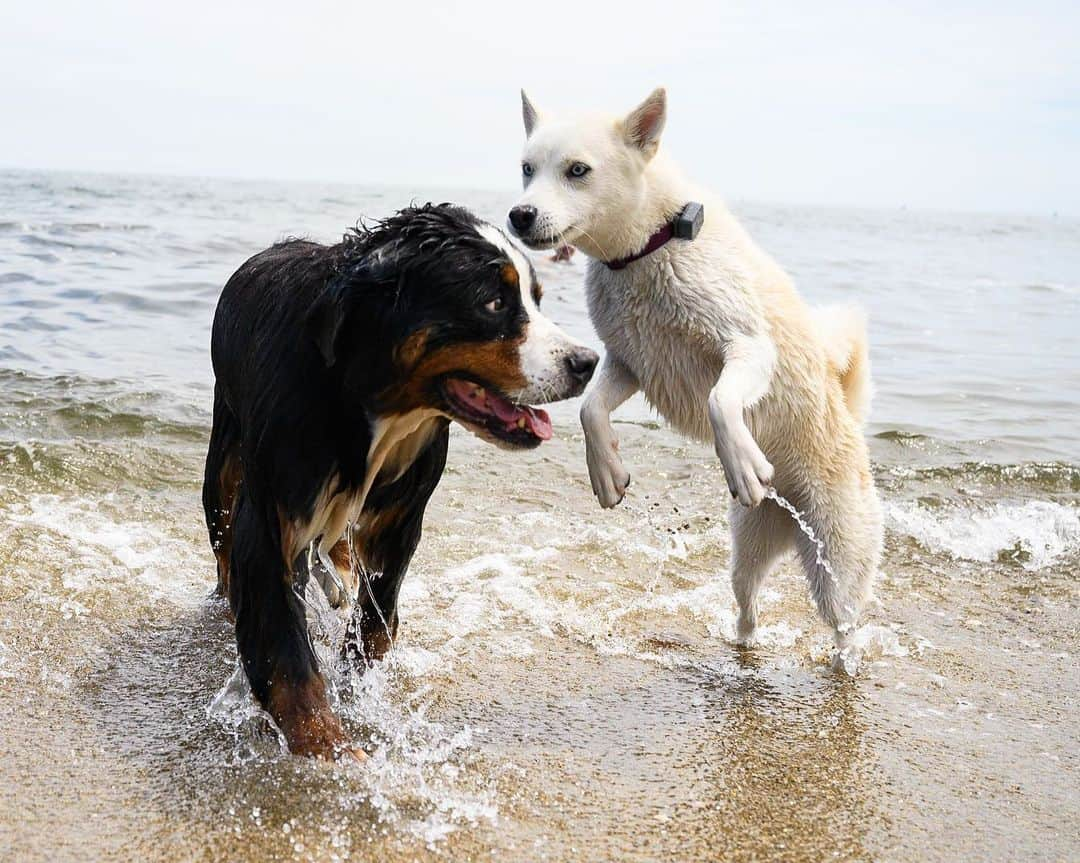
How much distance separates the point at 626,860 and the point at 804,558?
6.31ft

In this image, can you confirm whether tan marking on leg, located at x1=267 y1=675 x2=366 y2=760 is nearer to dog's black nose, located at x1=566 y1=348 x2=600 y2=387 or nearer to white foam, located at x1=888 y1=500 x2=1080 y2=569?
dog's black nose, located at x1=566 y1=348 x2=600 y2=387

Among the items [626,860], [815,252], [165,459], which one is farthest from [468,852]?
[815,252]

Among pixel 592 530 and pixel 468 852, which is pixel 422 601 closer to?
pixel 592 530

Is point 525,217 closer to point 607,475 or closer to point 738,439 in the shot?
point 607,475

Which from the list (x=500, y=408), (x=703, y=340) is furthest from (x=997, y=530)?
(x=500, y=408)

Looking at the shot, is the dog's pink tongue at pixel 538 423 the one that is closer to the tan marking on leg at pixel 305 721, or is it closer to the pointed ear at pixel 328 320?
the pointed ear at pixel 328 320

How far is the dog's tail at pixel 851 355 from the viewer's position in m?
4.79

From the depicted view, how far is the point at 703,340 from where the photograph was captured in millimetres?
4344

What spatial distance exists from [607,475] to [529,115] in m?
1.62

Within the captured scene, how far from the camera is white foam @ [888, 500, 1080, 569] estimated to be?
239 inches

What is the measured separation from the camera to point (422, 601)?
4.90 m

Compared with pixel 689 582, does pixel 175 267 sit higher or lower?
lower

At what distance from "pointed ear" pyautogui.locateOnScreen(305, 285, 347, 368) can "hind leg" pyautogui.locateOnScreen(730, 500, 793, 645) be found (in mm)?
2090

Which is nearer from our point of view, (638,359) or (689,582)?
(638,359)
